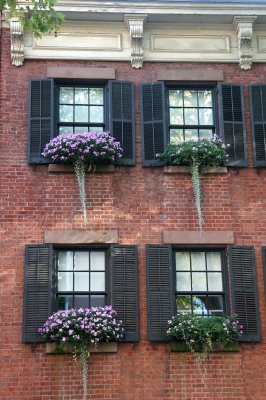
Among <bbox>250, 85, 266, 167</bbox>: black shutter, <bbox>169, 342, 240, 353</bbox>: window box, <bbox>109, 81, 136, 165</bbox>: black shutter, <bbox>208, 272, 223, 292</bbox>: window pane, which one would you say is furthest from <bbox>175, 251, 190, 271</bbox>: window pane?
<bbox>250, 85, 266, 167</bbox>: black shutter

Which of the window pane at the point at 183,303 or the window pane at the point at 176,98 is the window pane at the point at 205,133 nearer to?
the window pane at the point at 176,98

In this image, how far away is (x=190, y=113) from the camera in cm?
1551

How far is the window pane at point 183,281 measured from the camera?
14.2 m

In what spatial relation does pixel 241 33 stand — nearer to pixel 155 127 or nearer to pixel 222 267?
pixel 155 127

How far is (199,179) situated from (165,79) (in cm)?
233

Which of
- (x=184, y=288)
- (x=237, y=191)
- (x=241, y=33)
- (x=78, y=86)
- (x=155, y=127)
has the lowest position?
(x=184, y=288)

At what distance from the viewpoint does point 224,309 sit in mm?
14109

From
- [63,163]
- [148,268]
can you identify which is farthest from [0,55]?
[148,268]

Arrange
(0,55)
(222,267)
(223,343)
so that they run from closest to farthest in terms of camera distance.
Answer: (223,343), (222,267), (0,55)

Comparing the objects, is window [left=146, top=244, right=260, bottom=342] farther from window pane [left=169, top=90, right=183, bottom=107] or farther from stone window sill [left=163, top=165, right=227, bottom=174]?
window pane [left=169, top=90, right=183, bottom=107]

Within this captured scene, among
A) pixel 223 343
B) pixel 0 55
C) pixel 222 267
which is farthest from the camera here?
pixel 0 55

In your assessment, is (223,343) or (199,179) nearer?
(223,343)

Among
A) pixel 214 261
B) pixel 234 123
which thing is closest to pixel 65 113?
pixel 234 123

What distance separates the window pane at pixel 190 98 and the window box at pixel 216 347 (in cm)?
514
